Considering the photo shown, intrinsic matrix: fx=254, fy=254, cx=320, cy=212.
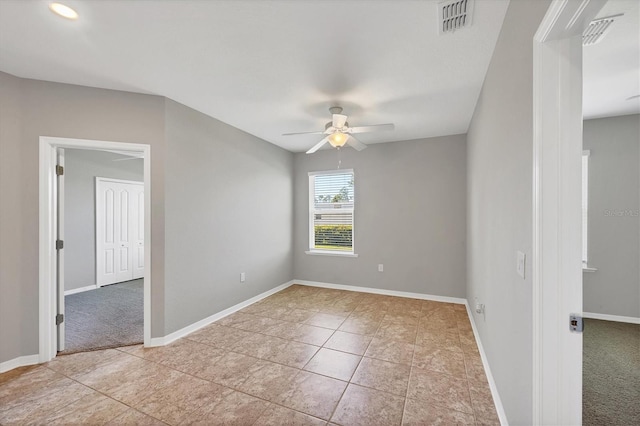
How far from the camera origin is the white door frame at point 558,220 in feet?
3.28

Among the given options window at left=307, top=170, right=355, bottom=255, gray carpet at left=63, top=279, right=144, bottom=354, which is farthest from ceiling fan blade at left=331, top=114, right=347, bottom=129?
gray carpet at left=63, top=279, right=144, bottom=354

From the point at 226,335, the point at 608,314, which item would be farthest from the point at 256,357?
the point at 608,314

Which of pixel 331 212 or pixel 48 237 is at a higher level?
pixel 331 212

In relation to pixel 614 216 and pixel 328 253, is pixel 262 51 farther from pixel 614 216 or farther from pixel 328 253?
pixel 614 216

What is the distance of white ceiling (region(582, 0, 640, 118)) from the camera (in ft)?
5.33

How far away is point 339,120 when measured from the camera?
2775mm

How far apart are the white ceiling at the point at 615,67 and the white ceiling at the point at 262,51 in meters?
0.72

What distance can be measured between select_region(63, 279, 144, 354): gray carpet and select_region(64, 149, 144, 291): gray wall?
379 mm

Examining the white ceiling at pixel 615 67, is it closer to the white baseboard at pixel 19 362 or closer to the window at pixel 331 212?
the window at pixel 331 212

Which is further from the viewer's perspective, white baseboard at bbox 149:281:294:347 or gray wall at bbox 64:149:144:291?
gray wall at bbox 64:149:144:291

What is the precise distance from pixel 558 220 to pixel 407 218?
3368mm

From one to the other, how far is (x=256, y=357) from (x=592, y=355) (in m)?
3.29

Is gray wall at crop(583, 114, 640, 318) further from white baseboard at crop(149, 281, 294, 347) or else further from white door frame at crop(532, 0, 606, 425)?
white baseboard at crop(149, 281, 294, 347)

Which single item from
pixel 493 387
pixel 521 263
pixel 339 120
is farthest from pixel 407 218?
pixel 521 263
